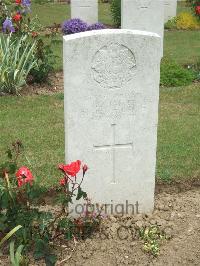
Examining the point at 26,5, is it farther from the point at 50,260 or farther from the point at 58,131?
the point at 50,260

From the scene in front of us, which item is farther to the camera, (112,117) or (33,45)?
(33,45)

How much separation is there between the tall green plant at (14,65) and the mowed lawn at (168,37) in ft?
2.38

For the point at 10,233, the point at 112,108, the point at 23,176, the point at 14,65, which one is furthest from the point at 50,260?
the point at 14,65

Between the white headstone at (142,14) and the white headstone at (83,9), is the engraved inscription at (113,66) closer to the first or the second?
the white headstone at (142,14)

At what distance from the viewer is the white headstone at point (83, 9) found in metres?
13.6

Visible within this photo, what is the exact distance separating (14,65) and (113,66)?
4.08 meters

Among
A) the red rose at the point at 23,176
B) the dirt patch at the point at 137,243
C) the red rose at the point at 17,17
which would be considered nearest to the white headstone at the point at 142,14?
the red rose at the point at 17,17

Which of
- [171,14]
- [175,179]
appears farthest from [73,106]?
[171,14]

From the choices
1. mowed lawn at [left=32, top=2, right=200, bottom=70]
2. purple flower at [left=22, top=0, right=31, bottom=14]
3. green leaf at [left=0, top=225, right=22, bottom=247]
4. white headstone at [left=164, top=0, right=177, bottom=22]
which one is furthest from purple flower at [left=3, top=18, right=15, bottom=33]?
white headstone at [left=164, top=0, right=177, bottom=22]

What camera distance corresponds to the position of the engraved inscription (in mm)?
3506

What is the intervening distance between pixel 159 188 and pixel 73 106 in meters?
1.43

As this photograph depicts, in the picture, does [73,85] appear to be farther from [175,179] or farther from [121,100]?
[175,179]

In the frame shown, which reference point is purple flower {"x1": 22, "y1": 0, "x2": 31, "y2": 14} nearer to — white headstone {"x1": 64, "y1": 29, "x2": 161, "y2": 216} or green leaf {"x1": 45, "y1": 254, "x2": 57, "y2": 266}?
white headstone {"x1": 64, "y1": 29, "x2": 161, "y2": 216}

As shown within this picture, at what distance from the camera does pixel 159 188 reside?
458cm
